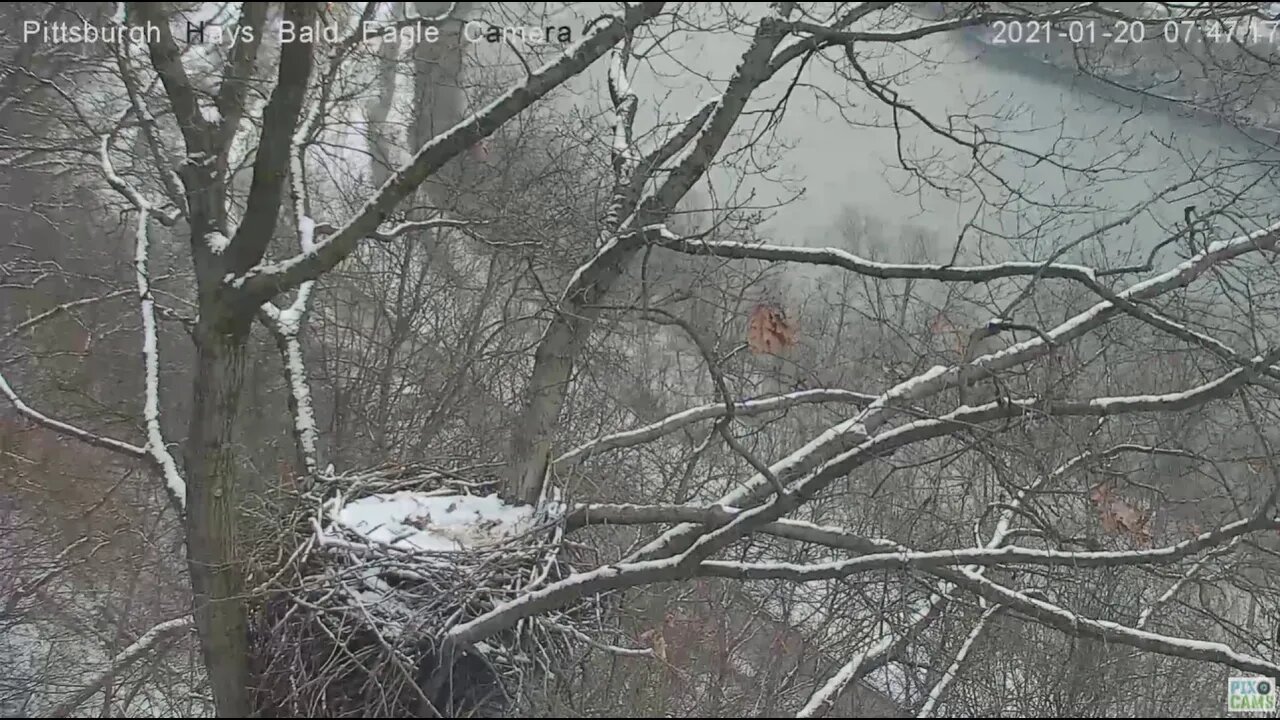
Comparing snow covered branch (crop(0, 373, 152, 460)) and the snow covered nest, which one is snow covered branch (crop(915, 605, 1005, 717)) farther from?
snow covered branch (crop(0, 373, 152, 460))

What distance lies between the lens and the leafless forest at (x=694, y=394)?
302 centimetres

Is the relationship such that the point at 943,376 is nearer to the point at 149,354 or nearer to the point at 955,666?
the point at 955,666

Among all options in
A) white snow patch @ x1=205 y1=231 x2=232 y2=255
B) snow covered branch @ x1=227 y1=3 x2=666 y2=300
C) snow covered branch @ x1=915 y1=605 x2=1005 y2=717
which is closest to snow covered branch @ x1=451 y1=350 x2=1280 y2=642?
snow covered branch @ x1=915 y1=605 x2=1005 y2=717

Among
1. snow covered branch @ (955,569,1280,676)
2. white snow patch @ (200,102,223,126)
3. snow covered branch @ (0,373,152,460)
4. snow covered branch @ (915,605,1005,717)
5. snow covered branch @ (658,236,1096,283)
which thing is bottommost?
snow covered branch @ (915,605,1005,717)

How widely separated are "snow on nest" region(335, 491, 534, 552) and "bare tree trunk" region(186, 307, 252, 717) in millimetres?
521

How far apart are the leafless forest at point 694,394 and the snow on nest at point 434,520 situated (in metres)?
0.02

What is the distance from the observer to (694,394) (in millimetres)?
6070

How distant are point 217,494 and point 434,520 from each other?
86cm

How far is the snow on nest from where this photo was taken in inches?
122

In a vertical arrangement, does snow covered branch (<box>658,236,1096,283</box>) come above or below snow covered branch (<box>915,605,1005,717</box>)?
above

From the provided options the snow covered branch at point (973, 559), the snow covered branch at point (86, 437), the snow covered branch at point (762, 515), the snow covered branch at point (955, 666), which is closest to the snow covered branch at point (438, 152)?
the snow covered branch at point (762, 515)

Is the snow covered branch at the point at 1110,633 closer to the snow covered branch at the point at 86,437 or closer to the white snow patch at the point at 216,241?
the white snow patch at the point at 216,241

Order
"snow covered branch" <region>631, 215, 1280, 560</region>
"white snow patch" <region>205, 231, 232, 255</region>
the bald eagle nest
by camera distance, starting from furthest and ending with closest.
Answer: "white snow patch" <region>205, 231, 232, 255</region>
"snow covered branch" <region>631, 215, 1280, 560</region>
the bald eagle nest

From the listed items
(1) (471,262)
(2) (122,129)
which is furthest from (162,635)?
(1) (471,262)
